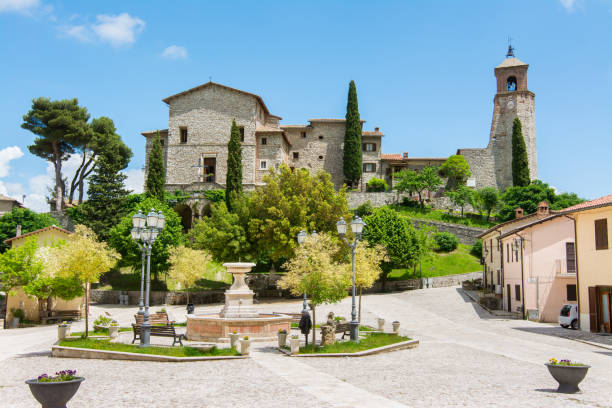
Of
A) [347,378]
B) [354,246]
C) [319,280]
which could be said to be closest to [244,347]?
[319,280]

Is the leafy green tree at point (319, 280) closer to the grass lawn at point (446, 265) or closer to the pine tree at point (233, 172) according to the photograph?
the grass lawn at point (446, 265)

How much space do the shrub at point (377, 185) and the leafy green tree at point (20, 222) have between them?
40.5 meters

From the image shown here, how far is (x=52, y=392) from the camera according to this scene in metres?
8.47

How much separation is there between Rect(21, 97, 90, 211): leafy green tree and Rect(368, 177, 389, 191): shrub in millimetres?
38524

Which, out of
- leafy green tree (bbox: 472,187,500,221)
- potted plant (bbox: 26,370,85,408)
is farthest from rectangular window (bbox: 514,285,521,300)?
leafy green tree (bbox: 472,187,500,221)

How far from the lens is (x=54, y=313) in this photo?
34.2 metres

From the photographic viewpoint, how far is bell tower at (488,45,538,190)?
2926 inches

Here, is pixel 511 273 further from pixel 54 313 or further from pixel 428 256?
pixel 54 313

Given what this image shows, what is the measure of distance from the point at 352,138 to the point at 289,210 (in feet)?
102

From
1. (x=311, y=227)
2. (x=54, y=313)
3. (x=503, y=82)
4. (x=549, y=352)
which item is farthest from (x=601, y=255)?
(x=503, y=82)

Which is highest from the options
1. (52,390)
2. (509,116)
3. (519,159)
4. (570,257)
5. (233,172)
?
(509,116)

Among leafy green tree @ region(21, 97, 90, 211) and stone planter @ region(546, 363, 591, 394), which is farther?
leafy green tree @ region(21, 97, 90, 211)

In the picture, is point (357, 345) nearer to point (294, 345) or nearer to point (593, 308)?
point (294, 345)

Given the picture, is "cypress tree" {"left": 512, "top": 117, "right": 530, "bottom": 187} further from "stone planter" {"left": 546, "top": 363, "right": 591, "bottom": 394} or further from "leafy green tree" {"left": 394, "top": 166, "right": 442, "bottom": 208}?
"stone planter" {"left": 546, "top": 363, "right": 591, "bottom": 394}
